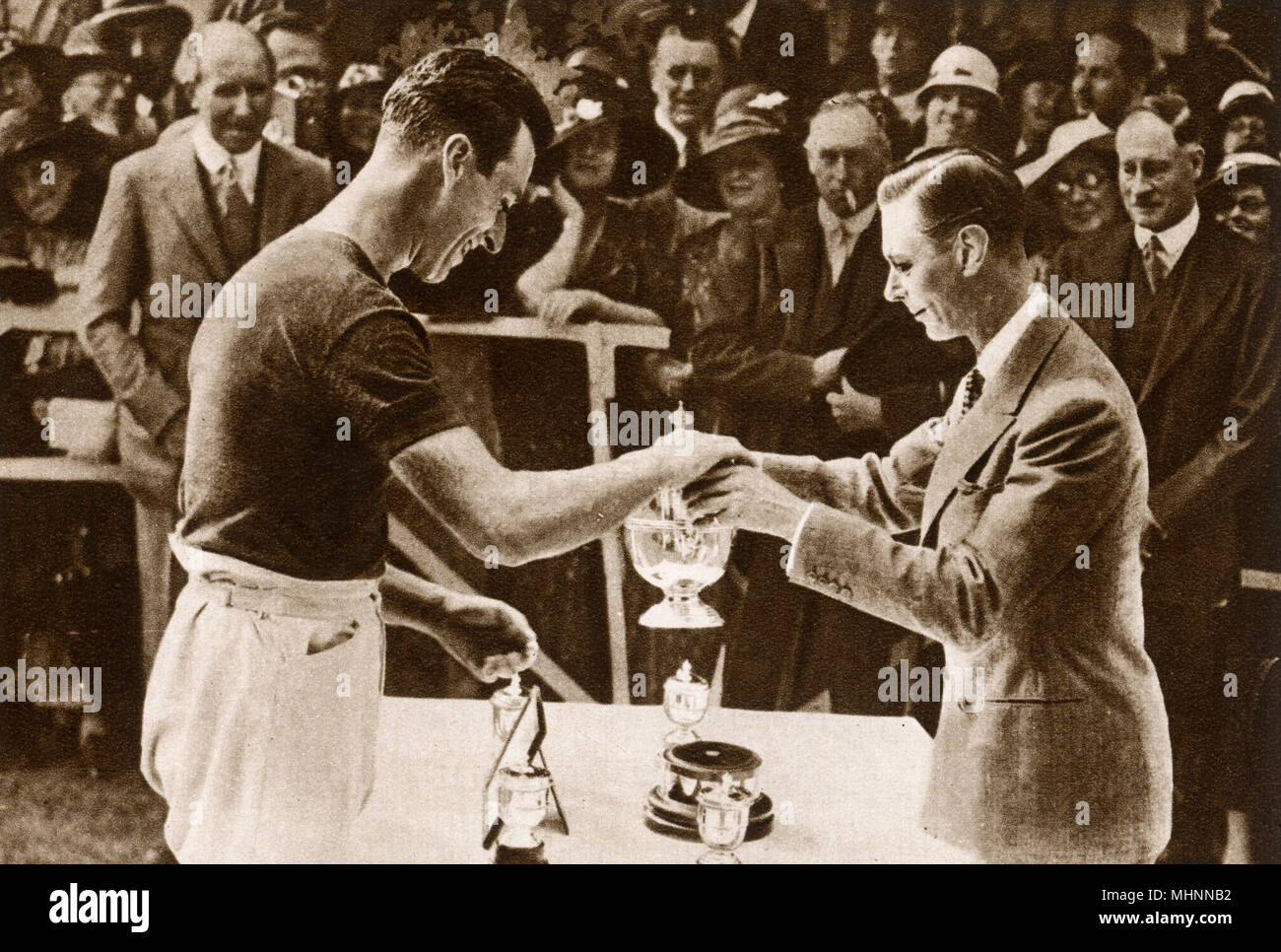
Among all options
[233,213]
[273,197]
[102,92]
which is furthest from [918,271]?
[102,92]

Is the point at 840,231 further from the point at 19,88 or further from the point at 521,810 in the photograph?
the point at 19,88

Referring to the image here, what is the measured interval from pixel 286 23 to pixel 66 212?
86 cm

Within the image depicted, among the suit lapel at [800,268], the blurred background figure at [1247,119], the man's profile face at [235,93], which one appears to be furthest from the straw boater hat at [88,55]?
the blurred background figure at [1247,119]

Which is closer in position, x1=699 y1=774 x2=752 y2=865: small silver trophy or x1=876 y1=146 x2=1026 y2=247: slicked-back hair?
x1=699 y1=774 x2=752 y2=865: small silver trophy

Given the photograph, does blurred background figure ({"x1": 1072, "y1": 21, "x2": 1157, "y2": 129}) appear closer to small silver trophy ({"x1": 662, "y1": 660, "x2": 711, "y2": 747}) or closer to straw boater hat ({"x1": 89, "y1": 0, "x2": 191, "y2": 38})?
small silver trophy ({"x1": 662, "y1": 660, "x2": 711, "y2": 747})

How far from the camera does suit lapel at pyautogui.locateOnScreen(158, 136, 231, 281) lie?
318 cm

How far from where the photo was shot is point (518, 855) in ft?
8.61

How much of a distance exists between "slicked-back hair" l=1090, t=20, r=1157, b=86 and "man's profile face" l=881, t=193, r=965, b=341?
77cm

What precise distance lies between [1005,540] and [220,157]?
2.49 m

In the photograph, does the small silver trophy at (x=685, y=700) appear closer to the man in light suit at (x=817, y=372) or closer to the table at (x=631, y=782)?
the table at (x=631, y=782)

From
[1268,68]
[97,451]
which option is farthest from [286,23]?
[1268,68]

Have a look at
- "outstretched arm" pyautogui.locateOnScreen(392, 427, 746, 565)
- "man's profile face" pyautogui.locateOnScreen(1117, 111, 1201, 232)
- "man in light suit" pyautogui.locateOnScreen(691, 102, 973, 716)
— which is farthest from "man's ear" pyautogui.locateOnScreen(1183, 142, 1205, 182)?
"outstretched arm" pyautogui.locateOnScreen(392, 427, 746, 565)

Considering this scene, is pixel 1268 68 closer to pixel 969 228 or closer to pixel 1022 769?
pixel 969 228
